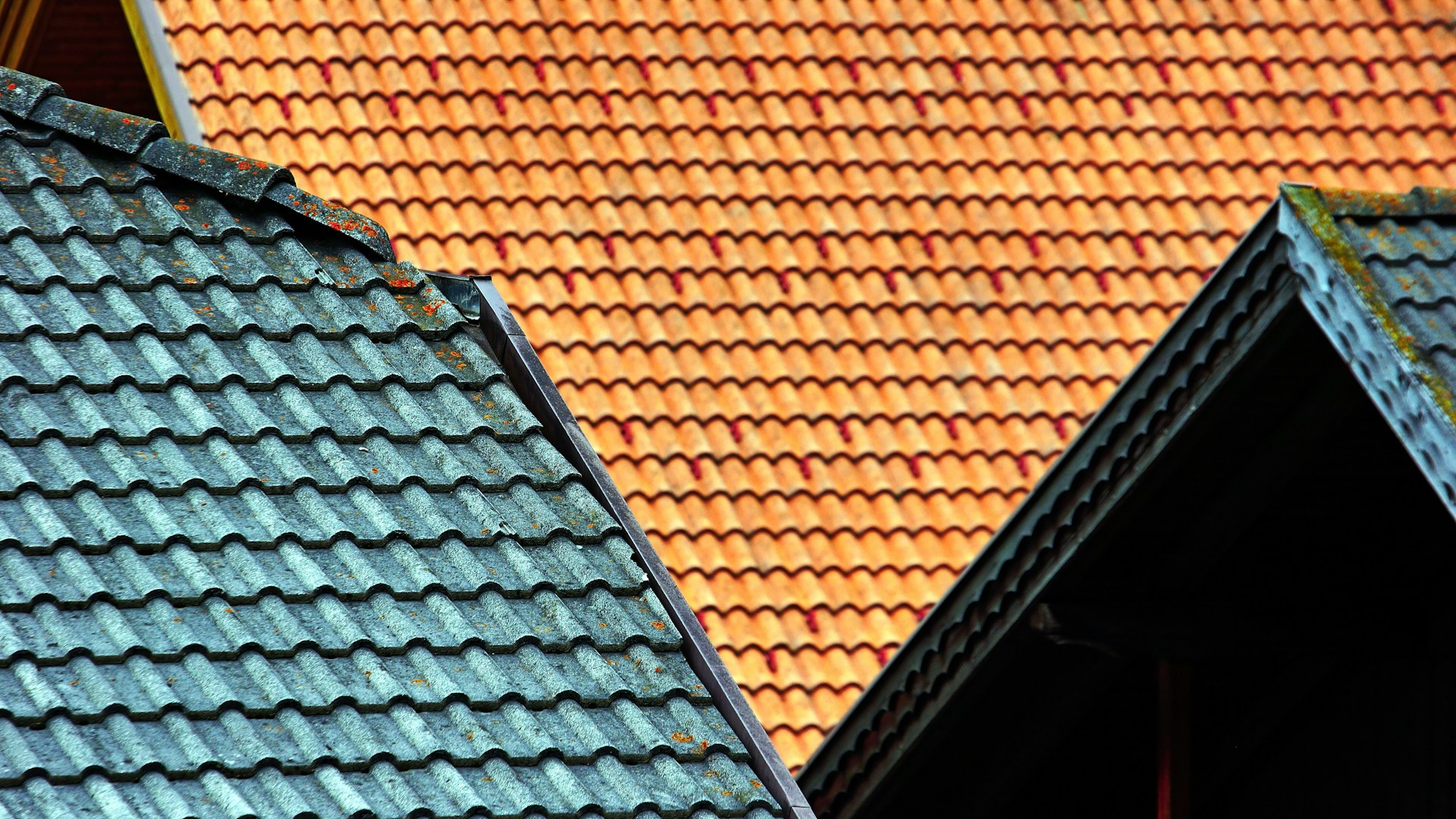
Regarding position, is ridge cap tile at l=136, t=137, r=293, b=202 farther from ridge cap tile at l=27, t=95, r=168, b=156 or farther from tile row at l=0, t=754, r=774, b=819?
tile row at l=0, t=754, r=774, b=819

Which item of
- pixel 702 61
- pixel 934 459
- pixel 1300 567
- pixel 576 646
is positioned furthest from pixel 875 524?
pixel 576 646

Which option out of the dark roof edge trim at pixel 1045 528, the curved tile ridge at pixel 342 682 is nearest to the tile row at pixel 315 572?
the curved tile ridge at pixel 342 682

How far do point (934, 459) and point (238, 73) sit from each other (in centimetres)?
355

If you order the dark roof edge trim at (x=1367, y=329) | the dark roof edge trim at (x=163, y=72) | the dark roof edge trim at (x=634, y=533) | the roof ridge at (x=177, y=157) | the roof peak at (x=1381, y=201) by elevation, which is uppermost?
the roof peak at (x=1381, y=201)

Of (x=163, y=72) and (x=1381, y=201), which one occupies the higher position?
(x=1381, y=201)

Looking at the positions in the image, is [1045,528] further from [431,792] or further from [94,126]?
[94,126]

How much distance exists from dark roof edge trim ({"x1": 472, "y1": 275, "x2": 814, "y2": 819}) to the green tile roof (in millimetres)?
32

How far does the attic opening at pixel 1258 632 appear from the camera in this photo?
4.59m

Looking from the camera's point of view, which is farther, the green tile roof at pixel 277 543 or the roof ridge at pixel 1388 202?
the roof ridge at pixel 1388 202

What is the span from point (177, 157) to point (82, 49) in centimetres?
563

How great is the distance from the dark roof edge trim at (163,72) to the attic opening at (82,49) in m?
0.18

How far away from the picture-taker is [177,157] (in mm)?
4832

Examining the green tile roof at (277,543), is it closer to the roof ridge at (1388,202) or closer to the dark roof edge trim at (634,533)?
the dark roof edge trim at (634,533)

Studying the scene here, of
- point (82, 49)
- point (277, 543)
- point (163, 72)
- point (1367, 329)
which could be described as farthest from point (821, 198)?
point (277, 543)
